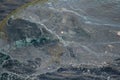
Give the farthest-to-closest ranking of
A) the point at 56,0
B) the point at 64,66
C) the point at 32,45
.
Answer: the point at 56,0
the point at 32,45
the point at 64,66

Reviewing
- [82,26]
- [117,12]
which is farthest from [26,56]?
[117,12]

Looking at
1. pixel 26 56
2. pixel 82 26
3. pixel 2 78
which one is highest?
pixel 82 26

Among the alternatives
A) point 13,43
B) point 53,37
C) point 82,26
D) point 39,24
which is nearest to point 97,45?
point 82,26

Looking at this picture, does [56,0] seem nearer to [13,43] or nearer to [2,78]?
[13,43]

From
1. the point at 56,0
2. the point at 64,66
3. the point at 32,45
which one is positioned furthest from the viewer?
the point at 56,0

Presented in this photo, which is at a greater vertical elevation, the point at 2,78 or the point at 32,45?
the point at 32,45

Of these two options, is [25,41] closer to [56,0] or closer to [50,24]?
[50,24]

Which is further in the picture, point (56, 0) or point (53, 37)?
point (56, 0)
